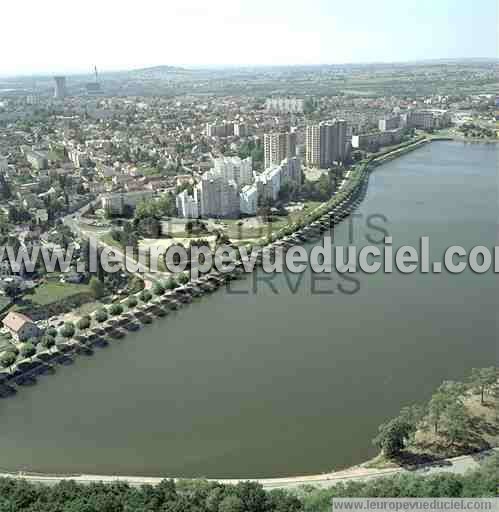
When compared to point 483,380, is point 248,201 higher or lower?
higher

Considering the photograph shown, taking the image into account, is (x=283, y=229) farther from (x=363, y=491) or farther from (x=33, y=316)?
(x=363, y=491)

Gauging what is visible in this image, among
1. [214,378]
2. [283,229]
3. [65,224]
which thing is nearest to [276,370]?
[214,378]

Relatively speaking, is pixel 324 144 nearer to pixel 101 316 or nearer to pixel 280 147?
pixel 280 147

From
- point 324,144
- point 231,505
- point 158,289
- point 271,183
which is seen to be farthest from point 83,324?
point 324,144

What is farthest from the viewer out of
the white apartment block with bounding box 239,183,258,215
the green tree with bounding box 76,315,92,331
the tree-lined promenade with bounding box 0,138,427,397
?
the white apartment block with bounding box 239,183,258,215

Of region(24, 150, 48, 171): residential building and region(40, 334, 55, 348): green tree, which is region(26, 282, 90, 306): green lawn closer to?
region(40, 334, 55, 348): green tree

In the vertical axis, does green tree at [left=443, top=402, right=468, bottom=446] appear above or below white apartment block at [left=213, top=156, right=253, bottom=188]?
below

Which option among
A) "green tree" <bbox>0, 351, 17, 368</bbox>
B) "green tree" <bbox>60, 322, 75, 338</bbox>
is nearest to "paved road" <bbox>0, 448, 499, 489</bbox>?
"green tree" <bbox>0, 351, 17, 368</bbox>

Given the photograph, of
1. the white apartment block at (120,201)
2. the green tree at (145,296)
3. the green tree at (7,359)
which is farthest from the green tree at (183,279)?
the white apartment block at (120,201)
